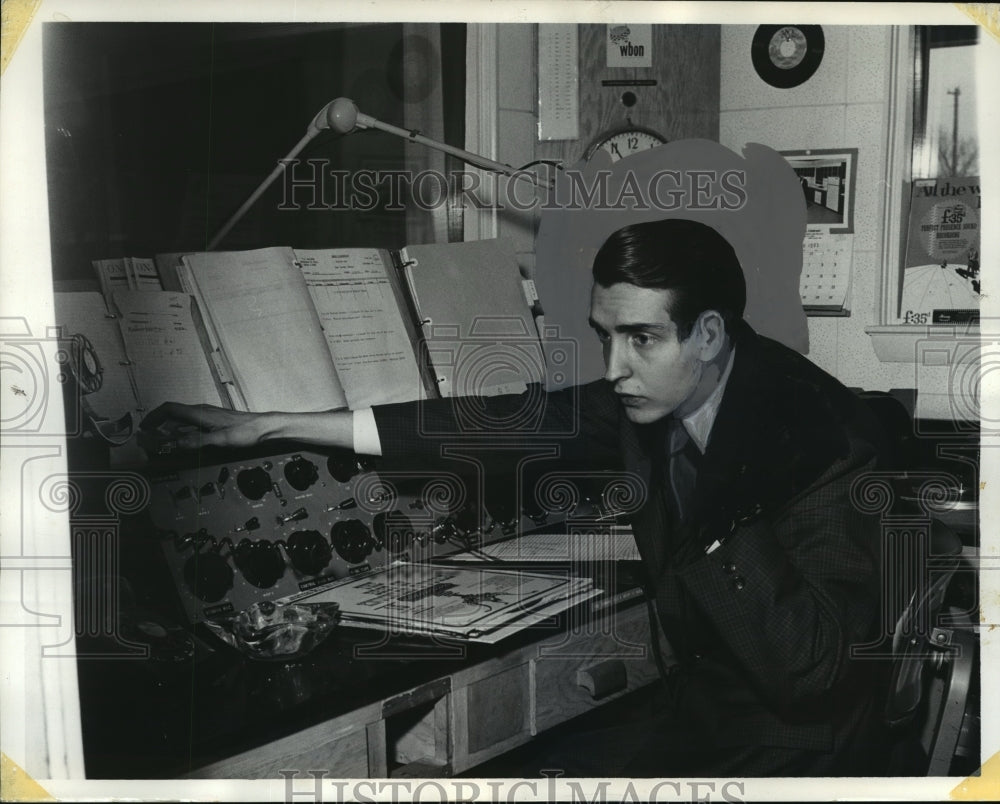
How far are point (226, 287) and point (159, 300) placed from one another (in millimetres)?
132

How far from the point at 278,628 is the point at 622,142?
1.40 metres

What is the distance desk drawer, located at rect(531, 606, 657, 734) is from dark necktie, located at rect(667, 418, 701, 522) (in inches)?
10.3

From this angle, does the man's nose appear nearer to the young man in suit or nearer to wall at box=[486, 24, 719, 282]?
the young man in suit

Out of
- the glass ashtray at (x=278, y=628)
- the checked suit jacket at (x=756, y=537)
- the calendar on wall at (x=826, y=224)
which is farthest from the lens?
the calendar on wall at (x=826, y=224)

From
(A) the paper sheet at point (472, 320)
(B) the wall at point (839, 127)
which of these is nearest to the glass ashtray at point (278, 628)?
(A) the paper sheet at point (472, 320)

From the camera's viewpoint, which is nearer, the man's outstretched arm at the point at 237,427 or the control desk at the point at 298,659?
the control desk at the point at 298,659

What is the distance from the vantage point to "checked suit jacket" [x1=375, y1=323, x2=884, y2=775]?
1934 millimetres

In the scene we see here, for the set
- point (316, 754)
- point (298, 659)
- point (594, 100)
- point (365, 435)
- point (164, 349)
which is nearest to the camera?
point (316, 754)

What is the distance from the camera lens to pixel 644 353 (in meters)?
2.07

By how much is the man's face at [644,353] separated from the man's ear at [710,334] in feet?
0.04

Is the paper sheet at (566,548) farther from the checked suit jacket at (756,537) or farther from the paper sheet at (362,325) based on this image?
the paper sheet at (362,325)

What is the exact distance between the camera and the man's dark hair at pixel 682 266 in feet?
6.73

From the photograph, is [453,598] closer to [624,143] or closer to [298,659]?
[298,659]
